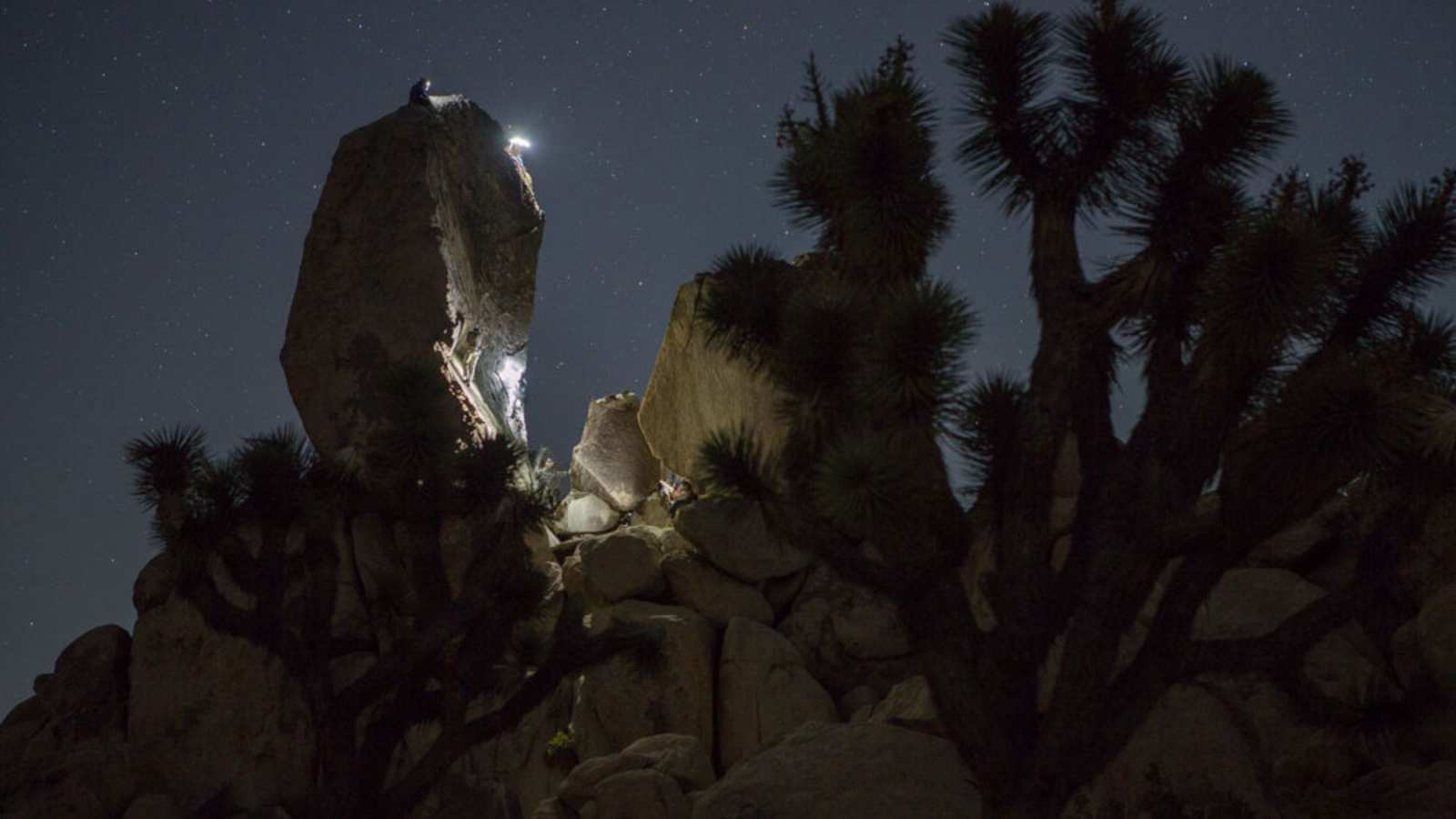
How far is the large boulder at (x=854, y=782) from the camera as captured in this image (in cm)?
684

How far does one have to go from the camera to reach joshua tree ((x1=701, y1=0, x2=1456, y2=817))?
520cm

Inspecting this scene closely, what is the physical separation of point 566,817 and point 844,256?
5.68 metres

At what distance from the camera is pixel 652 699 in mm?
11719

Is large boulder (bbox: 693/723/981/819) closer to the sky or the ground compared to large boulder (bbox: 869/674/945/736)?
closer to the ground

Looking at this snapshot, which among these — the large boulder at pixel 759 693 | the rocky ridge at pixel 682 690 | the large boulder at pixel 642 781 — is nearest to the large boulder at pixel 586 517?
the rocky ridge at pixel 682 690

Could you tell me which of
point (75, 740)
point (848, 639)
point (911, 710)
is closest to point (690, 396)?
point (848, 639)

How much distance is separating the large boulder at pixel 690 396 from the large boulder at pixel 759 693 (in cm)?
309

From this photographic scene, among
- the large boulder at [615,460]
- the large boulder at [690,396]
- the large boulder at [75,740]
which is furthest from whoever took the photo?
the large boulder at [615,460]

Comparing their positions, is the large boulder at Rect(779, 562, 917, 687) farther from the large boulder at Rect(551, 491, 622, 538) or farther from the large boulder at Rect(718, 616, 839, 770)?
the large boulder at Rect(551, 491, 622, 538)

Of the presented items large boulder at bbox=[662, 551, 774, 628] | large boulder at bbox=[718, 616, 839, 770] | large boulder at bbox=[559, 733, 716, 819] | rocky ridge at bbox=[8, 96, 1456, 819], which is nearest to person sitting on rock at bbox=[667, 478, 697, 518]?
rocky ridge at bbox=[8, 96, 1456, 819]

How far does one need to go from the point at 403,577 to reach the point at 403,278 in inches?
281

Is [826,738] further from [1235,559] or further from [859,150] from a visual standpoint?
[859,150]

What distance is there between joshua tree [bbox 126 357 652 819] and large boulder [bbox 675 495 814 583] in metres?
4.72

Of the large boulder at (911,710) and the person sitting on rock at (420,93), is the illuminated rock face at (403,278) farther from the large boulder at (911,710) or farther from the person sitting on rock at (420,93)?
the large boulder at (911,710)
